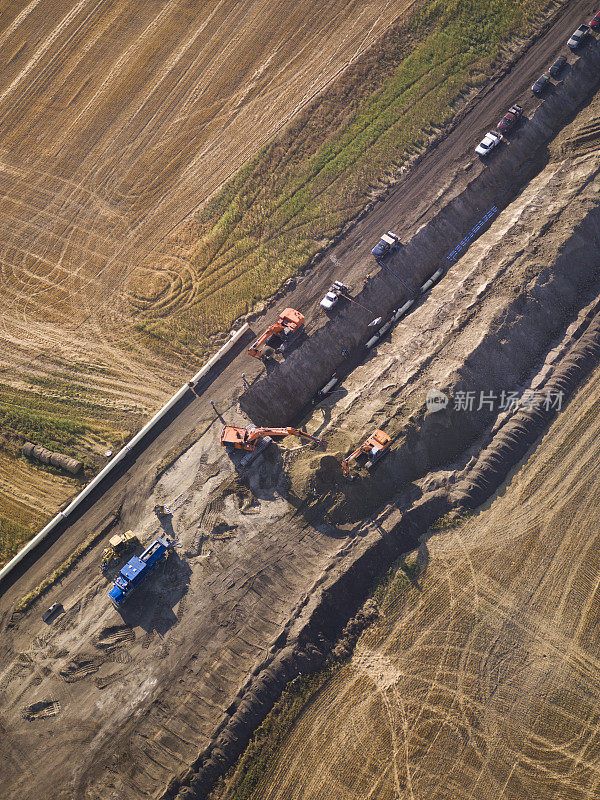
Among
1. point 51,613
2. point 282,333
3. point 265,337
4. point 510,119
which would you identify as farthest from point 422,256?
point 51,613

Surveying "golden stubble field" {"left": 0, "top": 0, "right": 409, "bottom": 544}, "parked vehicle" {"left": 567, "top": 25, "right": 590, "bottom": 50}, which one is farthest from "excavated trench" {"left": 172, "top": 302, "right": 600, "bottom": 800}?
"parked vehicle" {"left": 567, "top": 25, "right": 590, "bottom": 50}

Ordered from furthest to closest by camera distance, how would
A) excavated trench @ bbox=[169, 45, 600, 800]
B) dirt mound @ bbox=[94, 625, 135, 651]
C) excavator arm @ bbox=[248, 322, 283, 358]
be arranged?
1. excavator arm @ bbox=[248, 322, 283, 358]
2. dirt mound @ bbox=[94, 625, 135, 651]
3. excavated trench @ bbox=[169, 45, 600, 800]

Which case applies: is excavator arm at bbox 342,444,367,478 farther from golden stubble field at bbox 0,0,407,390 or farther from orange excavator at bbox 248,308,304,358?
golden stubble field at bbox 0,0,407,390

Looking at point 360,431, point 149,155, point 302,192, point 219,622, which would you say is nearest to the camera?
point 219,622

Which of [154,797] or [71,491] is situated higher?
[71,491]

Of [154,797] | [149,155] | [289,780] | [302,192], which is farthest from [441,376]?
[149,155]

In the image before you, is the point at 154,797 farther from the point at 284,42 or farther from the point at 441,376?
the point at 284,42

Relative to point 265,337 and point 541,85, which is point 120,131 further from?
point 541,85
